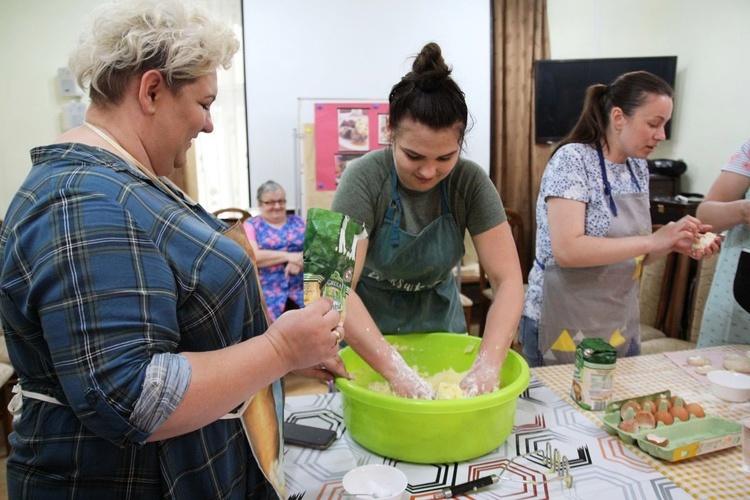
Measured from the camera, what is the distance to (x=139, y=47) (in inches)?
30.1

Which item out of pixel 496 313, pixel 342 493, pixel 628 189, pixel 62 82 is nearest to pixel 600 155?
pixel 628 189

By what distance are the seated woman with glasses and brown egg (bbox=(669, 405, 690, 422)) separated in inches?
98.9

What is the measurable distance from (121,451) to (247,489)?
0.24m

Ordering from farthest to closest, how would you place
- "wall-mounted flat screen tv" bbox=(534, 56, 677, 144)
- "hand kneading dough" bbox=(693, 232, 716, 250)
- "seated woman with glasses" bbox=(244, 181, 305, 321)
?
"wall-mounted flat screen tv" bbox=(534, 56, 677, 144) < "seated woman with glasses" bbox=(244, 181, 305, 321) < "hand kneading dough" bbox=(693, 232, 716, 250)

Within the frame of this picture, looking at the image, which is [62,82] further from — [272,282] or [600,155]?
[600,155]

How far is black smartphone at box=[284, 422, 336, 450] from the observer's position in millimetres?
1176

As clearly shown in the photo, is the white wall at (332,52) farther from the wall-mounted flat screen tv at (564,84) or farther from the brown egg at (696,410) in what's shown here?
the brown egg at (696,410)

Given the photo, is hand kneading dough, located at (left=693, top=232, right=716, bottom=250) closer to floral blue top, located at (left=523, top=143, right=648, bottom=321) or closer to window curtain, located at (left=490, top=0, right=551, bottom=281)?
floral blue top, located at (left=523, top=143, right=648, bottom=321)

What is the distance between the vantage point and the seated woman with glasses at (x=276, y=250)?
11.5 feet

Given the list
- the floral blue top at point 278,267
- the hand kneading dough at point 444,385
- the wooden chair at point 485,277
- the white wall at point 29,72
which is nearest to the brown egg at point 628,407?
the hand kneading dough at point 444,385

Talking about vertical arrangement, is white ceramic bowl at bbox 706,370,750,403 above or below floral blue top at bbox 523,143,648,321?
below

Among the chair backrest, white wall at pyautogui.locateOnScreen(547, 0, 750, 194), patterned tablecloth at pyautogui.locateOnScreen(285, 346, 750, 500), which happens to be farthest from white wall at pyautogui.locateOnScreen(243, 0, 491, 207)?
patterned tablecloth at pyautogui.locateOnScreen(285, 346, 750, 500)

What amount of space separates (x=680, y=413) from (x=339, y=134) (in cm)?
Answer: 323

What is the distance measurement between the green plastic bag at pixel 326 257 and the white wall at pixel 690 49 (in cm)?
351
